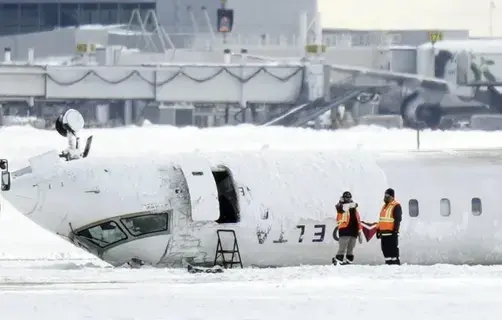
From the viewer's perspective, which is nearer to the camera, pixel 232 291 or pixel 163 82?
pixel 232 291

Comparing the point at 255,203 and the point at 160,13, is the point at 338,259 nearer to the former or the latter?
the point at 255,203

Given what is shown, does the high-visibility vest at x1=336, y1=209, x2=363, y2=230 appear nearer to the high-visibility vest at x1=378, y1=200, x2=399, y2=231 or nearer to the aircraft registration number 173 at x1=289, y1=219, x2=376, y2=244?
the aircraft registration number 173 at x1=289, y1=219, x2=376, y2=244

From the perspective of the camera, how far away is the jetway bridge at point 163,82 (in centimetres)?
9975

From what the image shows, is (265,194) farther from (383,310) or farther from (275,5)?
(275,5)

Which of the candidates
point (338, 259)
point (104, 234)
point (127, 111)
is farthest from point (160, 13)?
point (338, 259)

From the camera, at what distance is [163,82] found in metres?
101

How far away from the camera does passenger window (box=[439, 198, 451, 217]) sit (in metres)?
39.1

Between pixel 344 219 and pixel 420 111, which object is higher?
pixel 420 111

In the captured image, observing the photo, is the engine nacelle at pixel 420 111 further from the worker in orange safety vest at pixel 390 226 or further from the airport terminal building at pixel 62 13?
the worker in orange safety vest at pixel 390 226

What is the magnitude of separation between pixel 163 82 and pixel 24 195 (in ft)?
208

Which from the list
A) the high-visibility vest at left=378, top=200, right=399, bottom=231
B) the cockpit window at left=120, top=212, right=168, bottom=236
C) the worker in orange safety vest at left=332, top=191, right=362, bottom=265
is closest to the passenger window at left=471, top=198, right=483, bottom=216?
the high-visibility vest at left=378, top=200, right=399, bottom=231

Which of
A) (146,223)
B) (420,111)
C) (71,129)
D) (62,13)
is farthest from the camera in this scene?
(62,13)

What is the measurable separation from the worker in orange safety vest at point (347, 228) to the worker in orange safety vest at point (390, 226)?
58cm

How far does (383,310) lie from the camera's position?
2959cm
